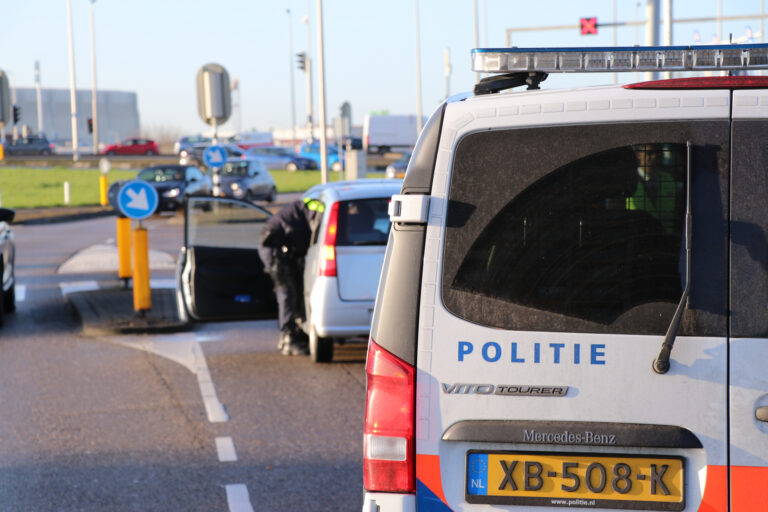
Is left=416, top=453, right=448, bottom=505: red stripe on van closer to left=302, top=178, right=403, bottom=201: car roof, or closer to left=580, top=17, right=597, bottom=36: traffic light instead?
left=302, top=178, right=403, bottom=201: car roof

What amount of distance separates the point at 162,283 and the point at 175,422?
8.60 metres

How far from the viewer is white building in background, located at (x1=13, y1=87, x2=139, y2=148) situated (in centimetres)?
13875

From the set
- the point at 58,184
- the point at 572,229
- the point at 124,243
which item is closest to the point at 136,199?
the point at 124,243

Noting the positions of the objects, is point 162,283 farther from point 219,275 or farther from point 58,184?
point 58,184

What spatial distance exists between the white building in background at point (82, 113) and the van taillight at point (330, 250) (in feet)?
423

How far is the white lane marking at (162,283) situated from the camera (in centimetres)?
1582

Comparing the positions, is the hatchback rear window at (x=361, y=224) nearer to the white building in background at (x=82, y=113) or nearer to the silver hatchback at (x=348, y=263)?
the silver hatchback at (x=348, y=263)

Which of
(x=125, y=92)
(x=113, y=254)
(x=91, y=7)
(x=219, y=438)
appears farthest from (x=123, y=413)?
(x=125, y=92)

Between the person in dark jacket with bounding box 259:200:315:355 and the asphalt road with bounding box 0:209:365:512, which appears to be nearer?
the asphalt road with bounding box 0:209:365:512

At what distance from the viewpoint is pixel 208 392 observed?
8.91 metres

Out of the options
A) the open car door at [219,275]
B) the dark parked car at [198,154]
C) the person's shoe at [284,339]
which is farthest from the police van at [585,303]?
the dark parked car at [198,154]

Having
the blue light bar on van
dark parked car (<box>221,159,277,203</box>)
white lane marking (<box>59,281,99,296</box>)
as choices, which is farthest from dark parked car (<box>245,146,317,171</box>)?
the blue light bar on van

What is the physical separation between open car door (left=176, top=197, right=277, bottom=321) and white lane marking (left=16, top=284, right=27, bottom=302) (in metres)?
5.20

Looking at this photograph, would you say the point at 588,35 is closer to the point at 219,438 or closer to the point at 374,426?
the point at 219,438
